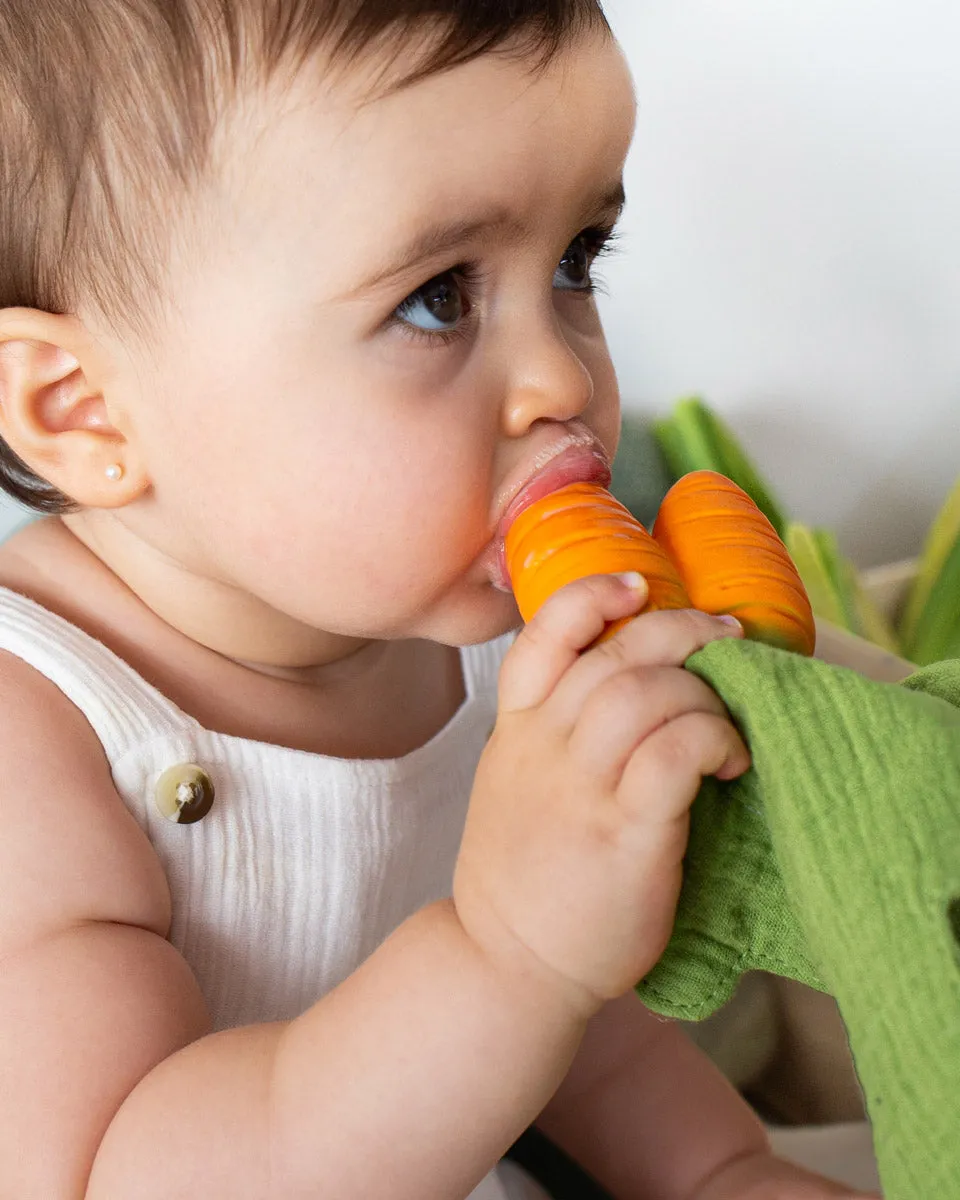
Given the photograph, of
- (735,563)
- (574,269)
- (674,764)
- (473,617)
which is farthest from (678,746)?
(574,269)

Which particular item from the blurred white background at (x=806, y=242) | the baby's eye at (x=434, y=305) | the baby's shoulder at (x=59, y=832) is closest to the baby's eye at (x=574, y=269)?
the baby's eye at (x=434, y=305)

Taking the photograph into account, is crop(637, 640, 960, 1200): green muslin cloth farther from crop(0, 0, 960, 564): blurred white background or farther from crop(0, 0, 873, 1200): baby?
crop(0, 0, 960, 564): blurred white background

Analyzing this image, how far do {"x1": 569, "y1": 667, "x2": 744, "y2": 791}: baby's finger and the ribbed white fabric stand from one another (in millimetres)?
302

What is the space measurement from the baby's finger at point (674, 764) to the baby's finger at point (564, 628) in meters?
0.06

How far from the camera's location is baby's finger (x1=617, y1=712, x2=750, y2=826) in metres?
0.49

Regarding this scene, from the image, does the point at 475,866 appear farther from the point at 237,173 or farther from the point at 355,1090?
the point at 237,173

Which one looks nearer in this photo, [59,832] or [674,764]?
[674,764]

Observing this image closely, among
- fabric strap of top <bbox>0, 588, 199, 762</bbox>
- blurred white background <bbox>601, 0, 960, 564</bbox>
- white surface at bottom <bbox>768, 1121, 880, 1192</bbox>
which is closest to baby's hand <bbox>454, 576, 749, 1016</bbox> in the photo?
fabric strap of top <bbox>0, 588, 199, 762</bbox>

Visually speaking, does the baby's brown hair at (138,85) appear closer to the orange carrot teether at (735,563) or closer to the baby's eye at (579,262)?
the baby's eye at (579,262)

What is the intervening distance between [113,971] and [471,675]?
16.2 inches

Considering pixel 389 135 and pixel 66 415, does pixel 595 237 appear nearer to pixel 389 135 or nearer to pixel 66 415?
pixel 389 135

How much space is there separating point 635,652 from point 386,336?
22 cm

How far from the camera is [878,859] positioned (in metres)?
0.46

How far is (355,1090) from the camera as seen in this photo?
564 millimetres
